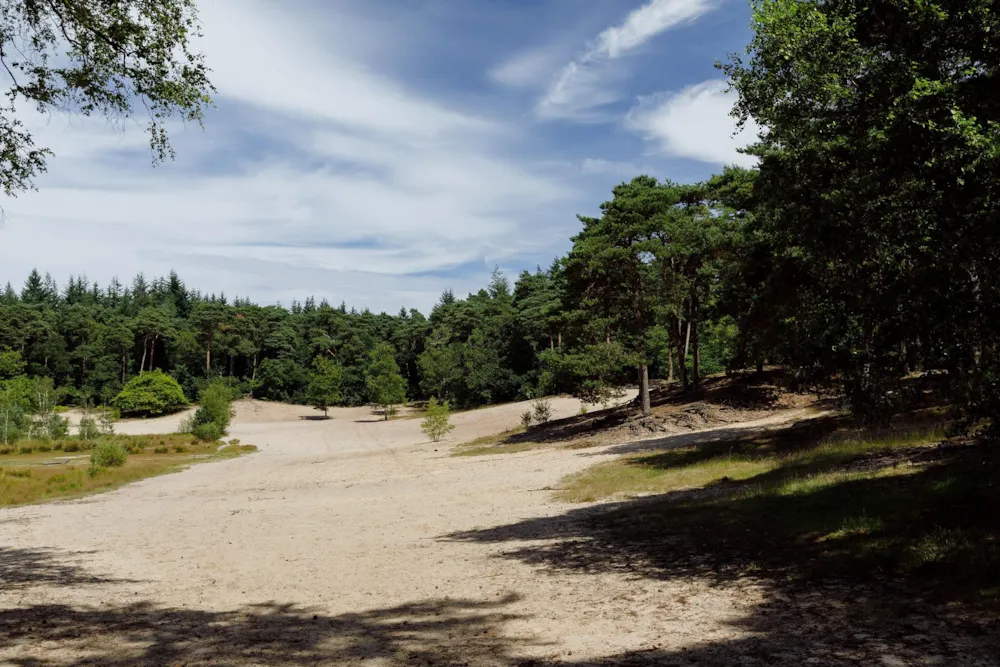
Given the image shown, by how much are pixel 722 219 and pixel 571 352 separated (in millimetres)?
11748

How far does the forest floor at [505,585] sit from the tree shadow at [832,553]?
0.04 metres

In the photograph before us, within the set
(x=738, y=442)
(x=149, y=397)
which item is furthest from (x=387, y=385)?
(x=738, y=442)

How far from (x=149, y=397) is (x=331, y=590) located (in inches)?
3746

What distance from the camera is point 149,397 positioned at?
92.9m

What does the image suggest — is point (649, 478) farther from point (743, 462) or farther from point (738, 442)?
point (738, 442)

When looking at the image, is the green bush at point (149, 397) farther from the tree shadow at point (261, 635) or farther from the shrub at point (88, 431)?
the tree shadow at point (261, 635)

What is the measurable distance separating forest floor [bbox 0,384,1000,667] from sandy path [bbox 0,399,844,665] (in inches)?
1.7

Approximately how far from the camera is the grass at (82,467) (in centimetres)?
2992

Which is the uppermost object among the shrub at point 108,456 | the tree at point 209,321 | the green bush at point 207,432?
the tree at point 209,321

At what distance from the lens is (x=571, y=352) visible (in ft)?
125

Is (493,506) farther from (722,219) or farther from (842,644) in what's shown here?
(722,219)

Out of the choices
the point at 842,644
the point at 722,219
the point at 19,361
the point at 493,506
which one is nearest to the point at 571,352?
the point at 722,219

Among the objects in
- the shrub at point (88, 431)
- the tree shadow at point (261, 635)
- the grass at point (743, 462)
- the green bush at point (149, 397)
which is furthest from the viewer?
the green bush at point (149, 397)

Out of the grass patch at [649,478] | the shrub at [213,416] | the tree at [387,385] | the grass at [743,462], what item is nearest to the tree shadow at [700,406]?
the grass at [743,462]
